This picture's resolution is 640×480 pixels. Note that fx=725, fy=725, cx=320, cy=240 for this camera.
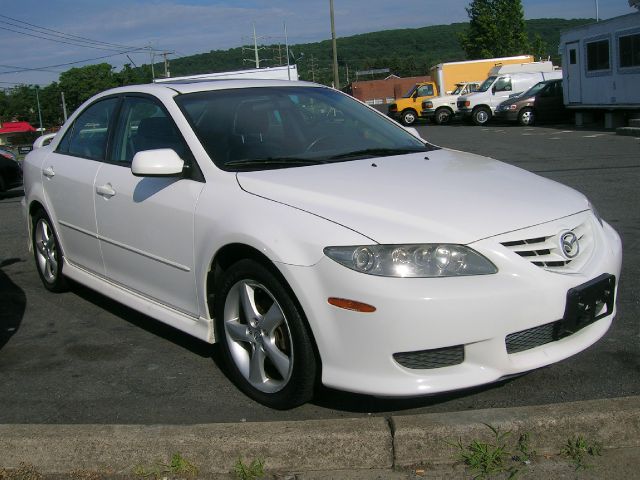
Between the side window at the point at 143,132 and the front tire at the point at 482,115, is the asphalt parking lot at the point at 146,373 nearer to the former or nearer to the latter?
the side window at the point at 143,132

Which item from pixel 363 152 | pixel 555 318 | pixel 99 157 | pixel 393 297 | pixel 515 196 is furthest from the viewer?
pixel 99 157

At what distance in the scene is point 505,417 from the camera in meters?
3.05

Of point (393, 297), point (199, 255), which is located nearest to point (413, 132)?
point (199, 255)

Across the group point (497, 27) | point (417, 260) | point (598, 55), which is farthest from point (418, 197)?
point (497, 27)

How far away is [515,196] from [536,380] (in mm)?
965

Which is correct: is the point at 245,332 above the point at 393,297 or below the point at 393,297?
below

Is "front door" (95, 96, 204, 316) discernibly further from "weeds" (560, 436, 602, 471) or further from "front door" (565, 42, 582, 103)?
"front door" (565, 42, 582, 103)

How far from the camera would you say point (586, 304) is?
3.22 metres

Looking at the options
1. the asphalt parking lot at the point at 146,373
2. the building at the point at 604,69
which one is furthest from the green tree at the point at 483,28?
the asphalt parking lot at the point at 146,373

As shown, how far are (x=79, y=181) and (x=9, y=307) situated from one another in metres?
1.34

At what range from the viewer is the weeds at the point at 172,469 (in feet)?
9.77

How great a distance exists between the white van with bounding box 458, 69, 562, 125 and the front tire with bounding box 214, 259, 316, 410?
26.9 metres

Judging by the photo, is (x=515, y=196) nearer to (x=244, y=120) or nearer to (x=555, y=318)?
(x=555, y=318)

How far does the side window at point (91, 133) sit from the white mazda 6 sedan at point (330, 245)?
2.6 inches
